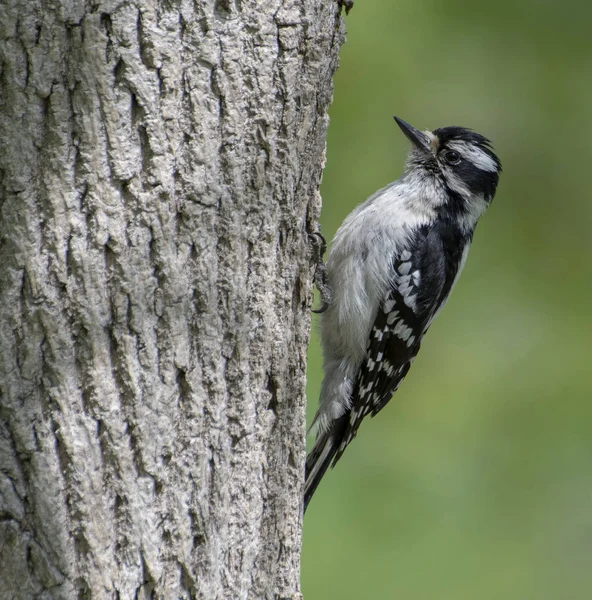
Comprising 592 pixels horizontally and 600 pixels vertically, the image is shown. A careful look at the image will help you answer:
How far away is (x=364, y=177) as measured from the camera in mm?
6684

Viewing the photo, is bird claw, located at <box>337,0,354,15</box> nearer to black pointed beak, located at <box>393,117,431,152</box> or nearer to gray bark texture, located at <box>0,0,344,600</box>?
gray bark texture, located at <box>0,0,344,600</box>

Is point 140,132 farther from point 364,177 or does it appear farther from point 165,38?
point 364,177

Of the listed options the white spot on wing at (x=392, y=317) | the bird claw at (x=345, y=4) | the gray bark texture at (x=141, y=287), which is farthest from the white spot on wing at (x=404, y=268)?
the gray bark texture at (x=141, y=287)

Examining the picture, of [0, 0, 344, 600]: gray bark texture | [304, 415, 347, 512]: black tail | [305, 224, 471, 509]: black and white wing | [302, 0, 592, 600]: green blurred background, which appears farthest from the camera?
[302, 0, 592, 600]: green blurred background

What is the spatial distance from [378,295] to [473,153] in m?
0.94

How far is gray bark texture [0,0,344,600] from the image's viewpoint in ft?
6.40

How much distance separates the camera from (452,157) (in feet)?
13.5

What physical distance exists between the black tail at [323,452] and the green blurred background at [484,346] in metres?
1.61

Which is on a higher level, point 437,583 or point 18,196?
point 18,196

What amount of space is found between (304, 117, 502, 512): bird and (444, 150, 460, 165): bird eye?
11 cm

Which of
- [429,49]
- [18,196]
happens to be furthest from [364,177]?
[18,196]

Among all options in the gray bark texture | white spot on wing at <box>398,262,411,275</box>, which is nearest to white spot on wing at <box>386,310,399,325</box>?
white spot on wing at <box>398,262,411,275</box>

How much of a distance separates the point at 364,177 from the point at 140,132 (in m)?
4.79

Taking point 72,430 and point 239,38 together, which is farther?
point 239,38
